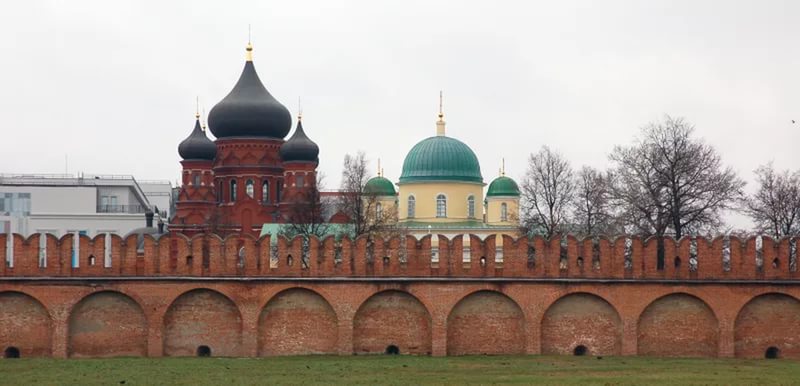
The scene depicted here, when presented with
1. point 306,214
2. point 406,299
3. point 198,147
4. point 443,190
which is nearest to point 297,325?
point 406,299

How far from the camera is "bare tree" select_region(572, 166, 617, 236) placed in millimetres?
50531

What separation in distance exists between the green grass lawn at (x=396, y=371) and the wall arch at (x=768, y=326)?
1133mm

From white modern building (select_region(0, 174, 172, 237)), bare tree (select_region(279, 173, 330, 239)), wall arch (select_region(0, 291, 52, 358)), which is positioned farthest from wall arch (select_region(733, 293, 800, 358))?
white modern building (select_region(0, 174, 172, 237))

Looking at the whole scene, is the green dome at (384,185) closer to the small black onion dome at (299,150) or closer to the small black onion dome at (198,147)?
the small black onion dome at (299,150)

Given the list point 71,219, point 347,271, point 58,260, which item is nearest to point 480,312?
point 347,271

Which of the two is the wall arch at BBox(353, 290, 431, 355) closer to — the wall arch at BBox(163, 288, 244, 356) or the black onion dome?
the wall arch at BBox(163, 288, 244, 356)

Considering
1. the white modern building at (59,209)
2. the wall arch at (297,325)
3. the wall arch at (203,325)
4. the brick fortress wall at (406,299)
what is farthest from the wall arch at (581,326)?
the white modern building at (59,209)

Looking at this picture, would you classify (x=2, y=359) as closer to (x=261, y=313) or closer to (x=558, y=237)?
(x=261, y=313)

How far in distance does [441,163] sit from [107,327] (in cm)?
4517

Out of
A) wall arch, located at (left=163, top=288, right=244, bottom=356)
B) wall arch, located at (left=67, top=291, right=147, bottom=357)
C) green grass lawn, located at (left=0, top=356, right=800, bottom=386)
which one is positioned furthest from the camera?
wall arch, located at (left=163, top=288, right=244, bottom=356)

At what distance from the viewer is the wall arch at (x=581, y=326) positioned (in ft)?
120

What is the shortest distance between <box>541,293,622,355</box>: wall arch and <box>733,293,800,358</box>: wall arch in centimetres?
318

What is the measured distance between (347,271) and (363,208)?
29.7 metres

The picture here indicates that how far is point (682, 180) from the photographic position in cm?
4678
